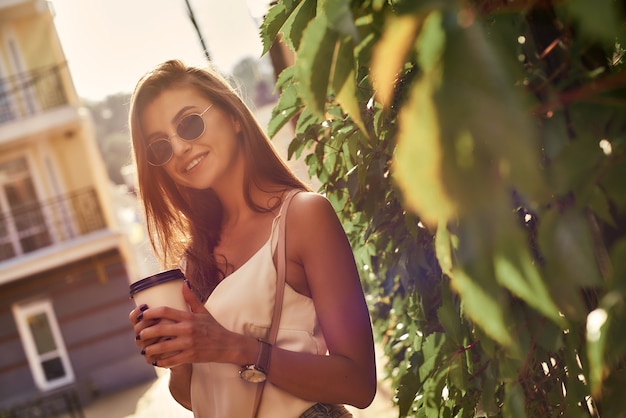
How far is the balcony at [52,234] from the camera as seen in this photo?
17.5 m

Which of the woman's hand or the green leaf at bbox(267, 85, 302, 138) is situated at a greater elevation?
the green leaf at bbox(267, 85, 302, 138)

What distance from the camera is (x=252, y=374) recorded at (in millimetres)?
1501

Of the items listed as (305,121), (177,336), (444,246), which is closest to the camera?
(444,246)

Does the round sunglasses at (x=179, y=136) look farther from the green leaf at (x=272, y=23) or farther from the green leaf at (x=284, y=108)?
the green leaf at (x=272, y=23)

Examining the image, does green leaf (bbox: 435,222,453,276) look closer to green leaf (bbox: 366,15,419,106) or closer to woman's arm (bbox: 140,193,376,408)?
green leaf (bbox: 366,15,419,106)

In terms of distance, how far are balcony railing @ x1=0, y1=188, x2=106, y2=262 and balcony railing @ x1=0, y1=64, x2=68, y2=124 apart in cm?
226

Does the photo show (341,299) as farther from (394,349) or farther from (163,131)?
(394,349)

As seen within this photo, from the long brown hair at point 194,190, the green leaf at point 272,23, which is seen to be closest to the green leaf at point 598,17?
the green leaf at point 272,23

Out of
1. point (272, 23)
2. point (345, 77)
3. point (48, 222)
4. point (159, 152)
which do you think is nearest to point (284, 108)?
point (272, 23)

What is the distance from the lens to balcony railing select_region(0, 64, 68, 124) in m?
18.1

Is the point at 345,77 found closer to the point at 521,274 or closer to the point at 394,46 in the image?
the point at 394,46

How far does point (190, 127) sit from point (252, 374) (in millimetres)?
649

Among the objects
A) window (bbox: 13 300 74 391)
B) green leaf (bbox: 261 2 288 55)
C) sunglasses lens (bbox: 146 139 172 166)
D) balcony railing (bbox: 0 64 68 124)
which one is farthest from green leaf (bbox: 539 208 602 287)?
balcony railing (bbox: 0 64 68 124)

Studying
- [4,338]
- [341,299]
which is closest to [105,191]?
[4,338]
